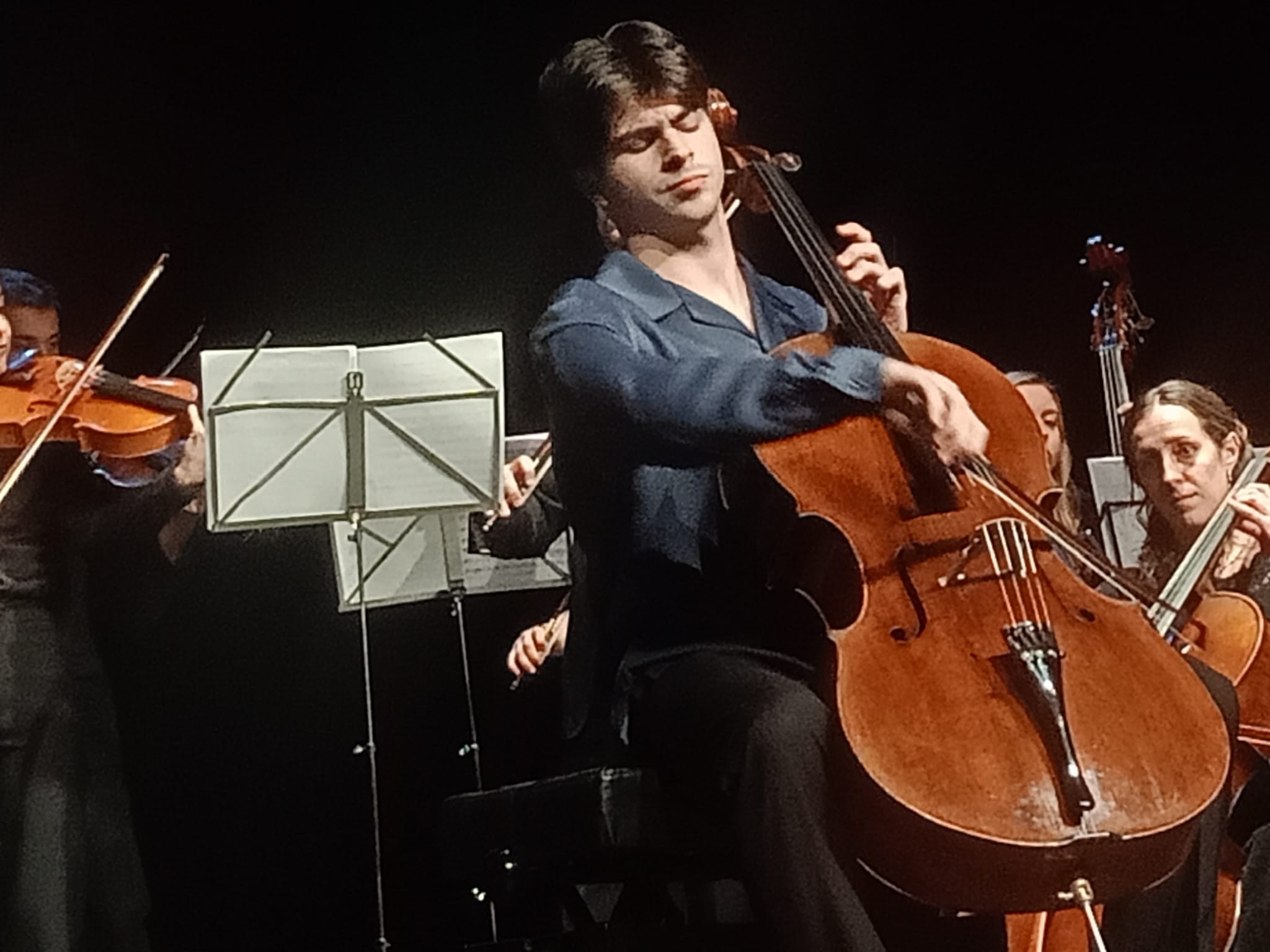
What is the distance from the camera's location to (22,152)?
2.55 meters

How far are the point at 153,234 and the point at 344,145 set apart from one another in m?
0.38

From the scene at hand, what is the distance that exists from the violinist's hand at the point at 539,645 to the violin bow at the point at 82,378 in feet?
2.64

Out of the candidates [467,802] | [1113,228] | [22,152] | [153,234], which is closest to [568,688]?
[467,802]

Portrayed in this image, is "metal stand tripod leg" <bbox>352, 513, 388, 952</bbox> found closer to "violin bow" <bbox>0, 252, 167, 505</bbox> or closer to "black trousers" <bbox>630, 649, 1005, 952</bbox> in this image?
"violin bow" <bbox>0, 252, 167, 505</bbox>

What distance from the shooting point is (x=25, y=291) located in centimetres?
241

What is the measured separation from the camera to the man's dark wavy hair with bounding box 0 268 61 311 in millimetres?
2395

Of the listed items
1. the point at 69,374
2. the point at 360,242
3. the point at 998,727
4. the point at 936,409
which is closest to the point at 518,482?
the point at 360,242

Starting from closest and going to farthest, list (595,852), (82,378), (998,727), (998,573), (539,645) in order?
(998,727), (998,573), (595,852), (82,378), (539,645)

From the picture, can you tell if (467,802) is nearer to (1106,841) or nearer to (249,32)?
(1106,841)

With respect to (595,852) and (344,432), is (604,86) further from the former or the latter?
(595,852)

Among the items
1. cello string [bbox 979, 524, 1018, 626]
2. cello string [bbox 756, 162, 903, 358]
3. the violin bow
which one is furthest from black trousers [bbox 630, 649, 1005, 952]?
the violin bow

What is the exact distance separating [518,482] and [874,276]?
0.64m

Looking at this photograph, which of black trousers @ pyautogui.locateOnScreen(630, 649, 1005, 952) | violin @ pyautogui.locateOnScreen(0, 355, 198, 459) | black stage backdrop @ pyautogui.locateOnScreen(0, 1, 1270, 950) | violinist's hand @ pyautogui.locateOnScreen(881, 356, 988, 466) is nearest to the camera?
black trousers @ pyautogui.locateOnScreen(630, 649, 1005, 952)

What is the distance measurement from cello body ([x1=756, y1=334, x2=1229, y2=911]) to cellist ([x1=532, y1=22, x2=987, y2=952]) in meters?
0.10
